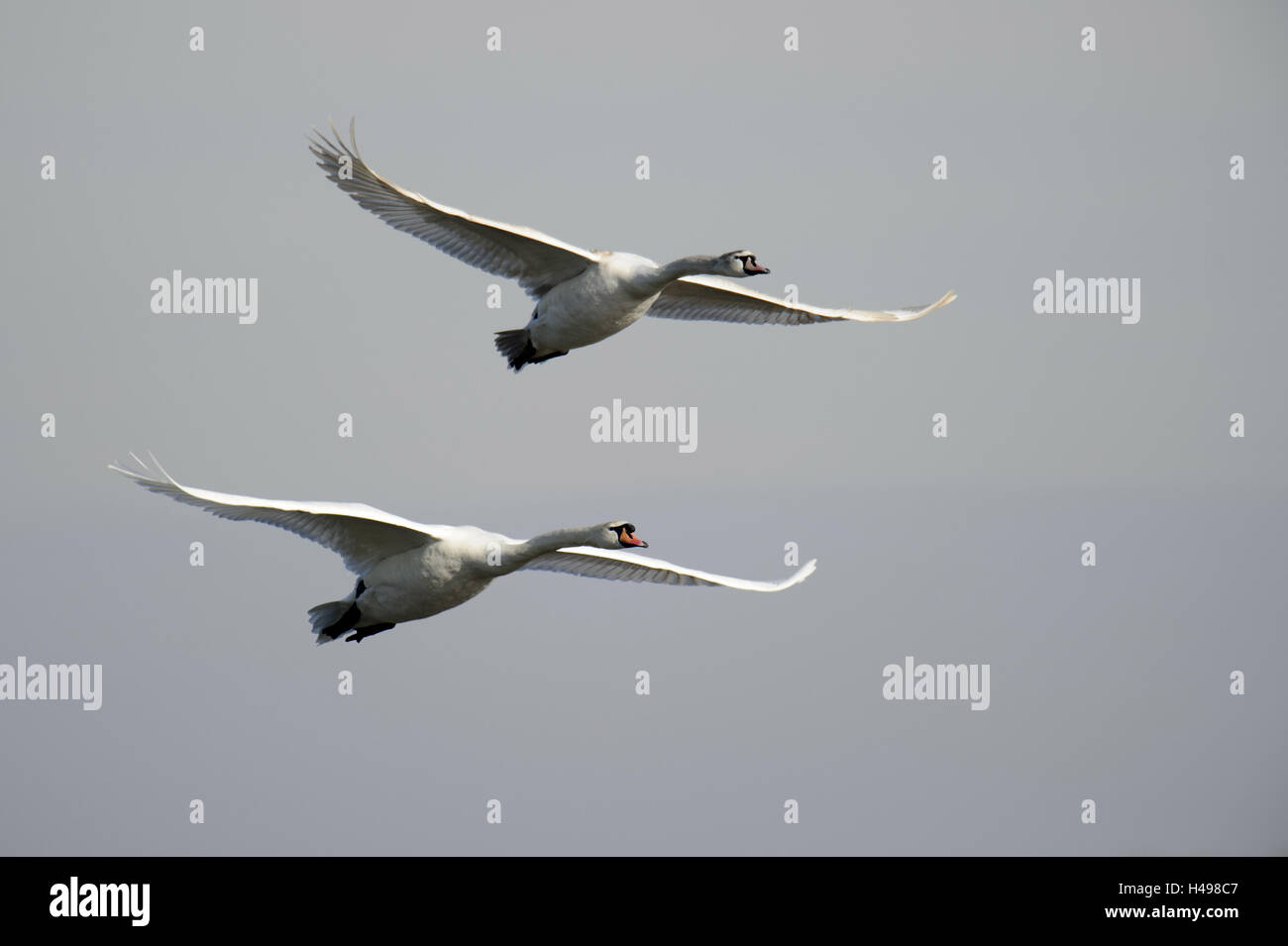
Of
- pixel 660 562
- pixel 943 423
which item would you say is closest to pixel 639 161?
pixel 660 562

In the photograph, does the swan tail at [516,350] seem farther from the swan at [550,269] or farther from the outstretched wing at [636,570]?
the outstretched wing at [636,570]

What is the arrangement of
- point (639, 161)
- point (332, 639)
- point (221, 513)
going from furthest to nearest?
point (639, 161) → point (332, 639) → point (221, 513)

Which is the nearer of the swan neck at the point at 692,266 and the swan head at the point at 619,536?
the swan head at the point at 619,536

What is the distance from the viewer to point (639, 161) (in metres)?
29.6

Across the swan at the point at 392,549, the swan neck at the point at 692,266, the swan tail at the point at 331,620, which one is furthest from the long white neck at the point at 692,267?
the swan tail at the point at 331,620

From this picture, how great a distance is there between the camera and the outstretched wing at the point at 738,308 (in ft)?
101

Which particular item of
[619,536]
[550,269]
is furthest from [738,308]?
[619,536]

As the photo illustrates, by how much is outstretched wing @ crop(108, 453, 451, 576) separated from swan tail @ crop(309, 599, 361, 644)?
0.54 meters

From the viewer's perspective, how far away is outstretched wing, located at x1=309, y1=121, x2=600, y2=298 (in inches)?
1119

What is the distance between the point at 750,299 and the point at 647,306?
8.29 feet

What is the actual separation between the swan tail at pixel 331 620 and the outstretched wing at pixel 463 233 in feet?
16.7

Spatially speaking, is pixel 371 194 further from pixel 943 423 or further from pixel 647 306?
pixel 943 423

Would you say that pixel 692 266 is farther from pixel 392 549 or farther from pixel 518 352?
pixel 392 549
